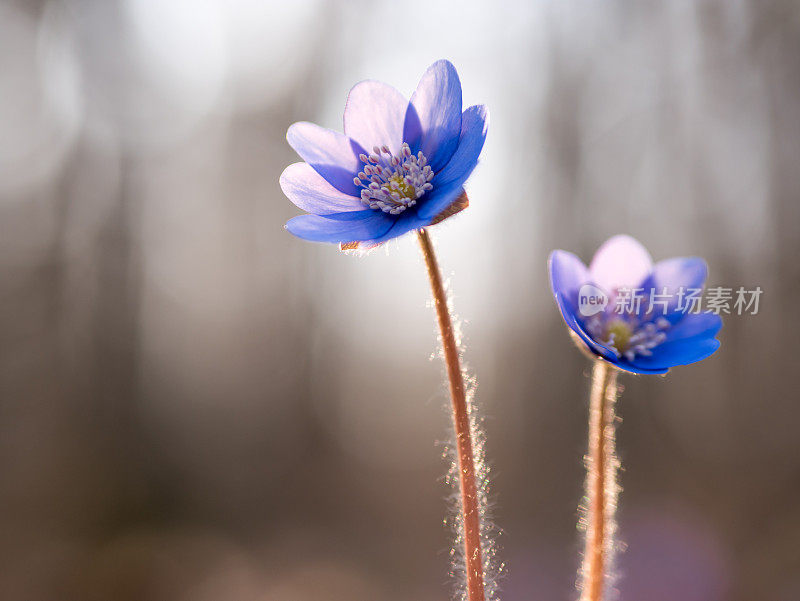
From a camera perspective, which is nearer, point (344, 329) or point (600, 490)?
point (600, 490)

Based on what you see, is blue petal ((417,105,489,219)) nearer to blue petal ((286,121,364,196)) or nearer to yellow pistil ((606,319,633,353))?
blue petal ((286,121,364,196))

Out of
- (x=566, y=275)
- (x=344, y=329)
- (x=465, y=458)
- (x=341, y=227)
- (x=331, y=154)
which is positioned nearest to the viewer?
(x=465, y=458)

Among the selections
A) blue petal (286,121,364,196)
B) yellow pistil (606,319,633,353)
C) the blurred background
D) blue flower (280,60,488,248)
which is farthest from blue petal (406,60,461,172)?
the blurred background

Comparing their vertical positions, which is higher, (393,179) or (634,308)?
(393,179)

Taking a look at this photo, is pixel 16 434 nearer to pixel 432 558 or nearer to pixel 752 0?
pixel 432 558

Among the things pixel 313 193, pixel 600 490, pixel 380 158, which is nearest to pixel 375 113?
pixel 380 158

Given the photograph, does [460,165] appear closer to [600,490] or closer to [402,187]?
[402,187]

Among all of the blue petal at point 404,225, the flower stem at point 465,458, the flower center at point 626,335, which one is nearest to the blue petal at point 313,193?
the blue petal at point 404,225
